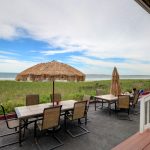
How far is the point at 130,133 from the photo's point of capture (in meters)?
4.24

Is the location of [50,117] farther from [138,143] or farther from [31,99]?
[138,143]

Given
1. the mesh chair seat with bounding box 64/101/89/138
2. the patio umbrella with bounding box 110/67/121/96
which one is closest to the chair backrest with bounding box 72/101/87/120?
the mesh chair seat with bounding box 64/101/89/138

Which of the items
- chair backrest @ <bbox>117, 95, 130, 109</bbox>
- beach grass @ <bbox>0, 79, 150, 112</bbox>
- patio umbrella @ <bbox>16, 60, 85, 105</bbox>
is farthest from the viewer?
beach grass @ <bbox>0, 79, 150, 112</bbox>

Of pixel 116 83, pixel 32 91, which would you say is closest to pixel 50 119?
pixel 116 83

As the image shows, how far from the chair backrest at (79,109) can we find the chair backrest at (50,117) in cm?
61

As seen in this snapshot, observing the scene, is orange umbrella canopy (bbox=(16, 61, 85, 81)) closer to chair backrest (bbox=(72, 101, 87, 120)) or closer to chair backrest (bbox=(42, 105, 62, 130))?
chair backrest (bbox=(72, 101, 87, 120))

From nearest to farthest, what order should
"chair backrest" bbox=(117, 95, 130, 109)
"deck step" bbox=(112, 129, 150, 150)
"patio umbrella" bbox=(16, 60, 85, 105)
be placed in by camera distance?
"deck step" bbox=(112, 129, 150, 150) → "patio umbrella" bbox=(16, 60, 85, 105) → "chair backrest" bbox=(117, 95, 130, 109)

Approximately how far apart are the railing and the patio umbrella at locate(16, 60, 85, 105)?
6.08ft

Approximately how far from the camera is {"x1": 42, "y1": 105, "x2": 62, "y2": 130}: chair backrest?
3.44m

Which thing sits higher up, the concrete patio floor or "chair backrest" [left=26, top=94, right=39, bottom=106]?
"chair backrest" [left=26, top=94, right=39, bottom=106]

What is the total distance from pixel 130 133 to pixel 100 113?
2015 mm

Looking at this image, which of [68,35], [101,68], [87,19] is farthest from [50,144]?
[101,68]

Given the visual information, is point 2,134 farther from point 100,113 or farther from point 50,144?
point 100,113

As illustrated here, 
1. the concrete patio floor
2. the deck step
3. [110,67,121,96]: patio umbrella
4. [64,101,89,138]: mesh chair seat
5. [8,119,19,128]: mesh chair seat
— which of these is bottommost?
the concrete patio floor
